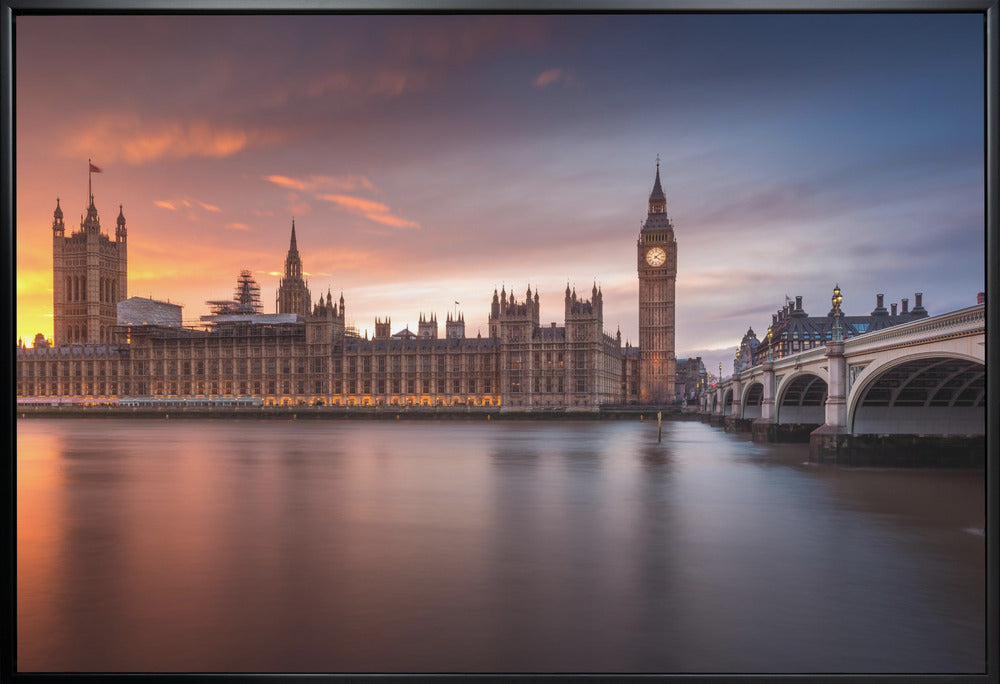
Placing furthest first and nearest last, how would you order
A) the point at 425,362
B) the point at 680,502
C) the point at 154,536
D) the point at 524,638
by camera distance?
the point at 425,362
the point at 680,502
the point at 154,536
the point at 524,638

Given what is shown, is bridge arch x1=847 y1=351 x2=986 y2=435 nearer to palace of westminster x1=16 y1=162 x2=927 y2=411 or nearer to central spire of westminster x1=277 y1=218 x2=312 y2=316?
palace of westminster x1=16 y1=162 x2=927 y2=411

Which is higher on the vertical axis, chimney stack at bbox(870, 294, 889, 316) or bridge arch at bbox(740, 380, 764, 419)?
chimney stack at bbox(870, 294, 889, 316)

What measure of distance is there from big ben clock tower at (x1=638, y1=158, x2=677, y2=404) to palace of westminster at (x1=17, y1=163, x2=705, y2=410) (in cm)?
16

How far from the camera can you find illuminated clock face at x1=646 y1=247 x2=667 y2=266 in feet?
335

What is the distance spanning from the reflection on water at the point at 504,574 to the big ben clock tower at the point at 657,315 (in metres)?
75.7

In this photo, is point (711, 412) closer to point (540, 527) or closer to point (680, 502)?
point (680, 502)

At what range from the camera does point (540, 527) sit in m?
15.0

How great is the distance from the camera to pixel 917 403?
81.4 ft

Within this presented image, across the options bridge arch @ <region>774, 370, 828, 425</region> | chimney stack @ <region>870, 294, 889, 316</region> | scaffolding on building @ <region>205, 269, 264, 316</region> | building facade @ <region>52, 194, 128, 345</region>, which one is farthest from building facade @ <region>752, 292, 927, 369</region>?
building facade @ <region>52, 194, 128, 345</region>

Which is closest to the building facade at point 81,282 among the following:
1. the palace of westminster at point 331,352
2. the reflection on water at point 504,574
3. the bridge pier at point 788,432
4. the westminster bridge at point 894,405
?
the palace of westminster at point 331,352

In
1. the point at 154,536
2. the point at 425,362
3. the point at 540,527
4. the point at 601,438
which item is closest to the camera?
the point at 154,536

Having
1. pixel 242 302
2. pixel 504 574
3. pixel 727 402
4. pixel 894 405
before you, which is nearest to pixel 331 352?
pixel 242 302
